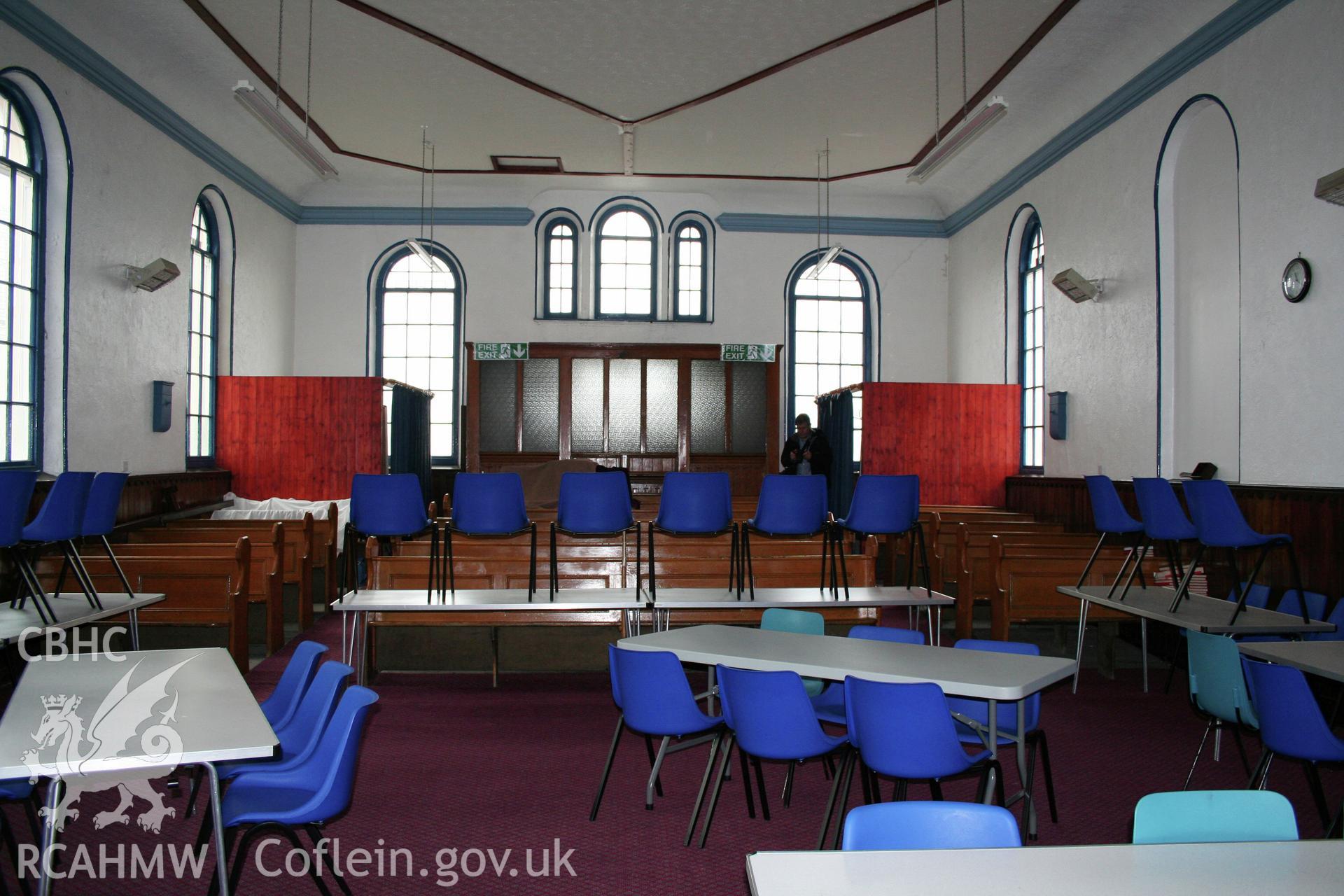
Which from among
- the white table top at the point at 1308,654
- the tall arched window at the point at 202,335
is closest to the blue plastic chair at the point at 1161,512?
the white table top at the point at 1308,654

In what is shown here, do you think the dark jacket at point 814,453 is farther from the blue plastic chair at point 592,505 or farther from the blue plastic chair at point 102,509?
the blue plastic chair at point 102,509

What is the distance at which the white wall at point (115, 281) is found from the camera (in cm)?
795

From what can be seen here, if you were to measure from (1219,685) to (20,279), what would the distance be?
28.6 feet

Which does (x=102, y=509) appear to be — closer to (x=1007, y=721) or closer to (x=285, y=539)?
(x=285, y=539)

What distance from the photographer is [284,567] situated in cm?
757

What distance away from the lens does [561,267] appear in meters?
13.6

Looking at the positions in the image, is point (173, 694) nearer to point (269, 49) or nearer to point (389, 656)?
point (389, 656)

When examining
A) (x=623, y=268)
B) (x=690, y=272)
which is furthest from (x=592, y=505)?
(x=690, y=272)

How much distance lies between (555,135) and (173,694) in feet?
30.9

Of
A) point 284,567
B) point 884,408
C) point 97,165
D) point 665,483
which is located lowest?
point 284,567

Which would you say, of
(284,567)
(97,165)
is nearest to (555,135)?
(97,165)

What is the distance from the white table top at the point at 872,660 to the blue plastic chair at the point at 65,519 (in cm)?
335

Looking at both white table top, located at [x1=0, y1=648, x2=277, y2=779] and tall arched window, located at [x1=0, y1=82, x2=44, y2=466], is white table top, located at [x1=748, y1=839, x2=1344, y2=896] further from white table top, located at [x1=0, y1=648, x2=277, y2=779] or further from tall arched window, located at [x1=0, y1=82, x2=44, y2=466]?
tall arched window, located at [x1=0, y1=82, x2=44, y2=466]

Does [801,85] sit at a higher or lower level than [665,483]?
higher
